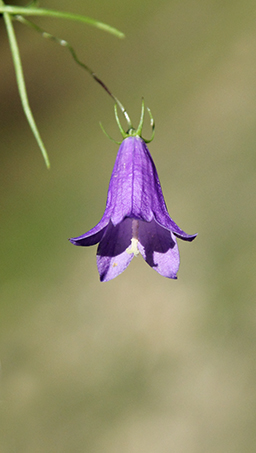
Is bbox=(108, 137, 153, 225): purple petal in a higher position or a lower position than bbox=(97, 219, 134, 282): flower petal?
higher

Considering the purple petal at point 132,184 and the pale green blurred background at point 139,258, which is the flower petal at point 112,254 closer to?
the purple petal at point 132,184

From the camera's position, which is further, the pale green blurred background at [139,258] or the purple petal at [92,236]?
the pale green blurred background at [139,258]

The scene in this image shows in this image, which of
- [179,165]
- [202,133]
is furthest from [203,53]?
[179,165]

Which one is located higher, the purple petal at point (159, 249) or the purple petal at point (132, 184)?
the purple petal at point (132, 184)

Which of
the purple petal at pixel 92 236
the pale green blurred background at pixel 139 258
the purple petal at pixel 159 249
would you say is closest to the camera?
the purple petal at pixel 92 236

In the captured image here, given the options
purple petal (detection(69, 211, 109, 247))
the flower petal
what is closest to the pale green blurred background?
the flower petal

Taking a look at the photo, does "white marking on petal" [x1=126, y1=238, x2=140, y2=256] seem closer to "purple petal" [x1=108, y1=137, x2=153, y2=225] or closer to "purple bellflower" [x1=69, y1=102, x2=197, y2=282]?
"purple bellflower" [x1=69, y1=102, x2=197, y2=282]

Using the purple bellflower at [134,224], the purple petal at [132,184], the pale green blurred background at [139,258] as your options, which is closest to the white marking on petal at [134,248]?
the purple bellflower at [134,224]
